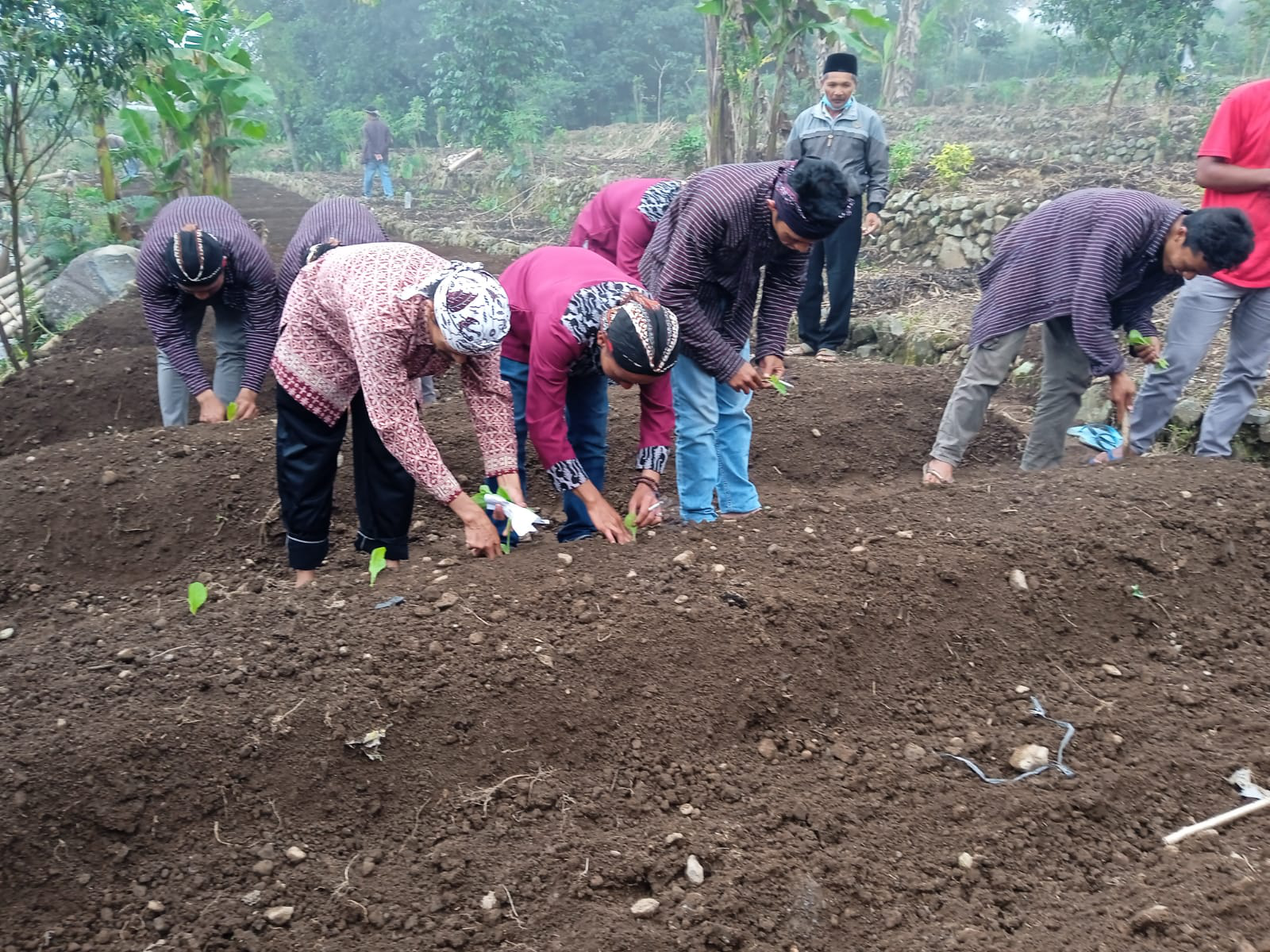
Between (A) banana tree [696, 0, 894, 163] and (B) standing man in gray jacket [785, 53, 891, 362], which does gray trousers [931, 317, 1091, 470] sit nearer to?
(B) standing man in gray jacket [785, 53, 891, 362]

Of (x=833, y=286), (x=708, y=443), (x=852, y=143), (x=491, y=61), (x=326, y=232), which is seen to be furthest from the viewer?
(x=491, y=61)

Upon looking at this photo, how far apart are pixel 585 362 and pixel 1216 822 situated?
2085 mm

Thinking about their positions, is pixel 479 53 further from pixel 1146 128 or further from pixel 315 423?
pixel 315 423

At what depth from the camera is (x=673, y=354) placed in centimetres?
267

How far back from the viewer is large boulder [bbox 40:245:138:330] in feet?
28.4

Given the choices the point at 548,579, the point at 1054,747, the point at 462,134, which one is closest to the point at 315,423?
the point at 548,579

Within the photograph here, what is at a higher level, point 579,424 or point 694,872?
point 579,424

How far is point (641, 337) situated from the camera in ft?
8.45

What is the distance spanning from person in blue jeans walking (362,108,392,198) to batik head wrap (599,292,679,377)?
612 inches

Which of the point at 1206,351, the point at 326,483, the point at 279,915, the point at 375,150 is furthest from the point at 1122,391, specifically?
the point at 375,150

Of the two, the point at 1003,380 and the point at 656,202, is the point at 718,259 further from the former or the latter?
the point at 1003,380

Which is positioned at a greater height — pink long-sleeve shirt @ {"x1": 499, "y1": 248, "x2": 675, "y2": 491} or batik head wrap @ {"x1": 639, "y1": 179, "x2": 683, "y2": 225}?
batik head wrap @ {"x1": 639, "y1": 179, "x2": 683, "y2": 225}

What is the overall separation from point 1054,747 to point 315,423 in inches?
96.4

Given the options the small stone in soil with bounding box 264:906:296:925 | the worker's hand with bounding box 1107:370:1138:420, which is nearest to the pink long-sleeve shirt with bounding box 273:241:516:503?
the small stone in soil with bounding box 264:906:296:925
